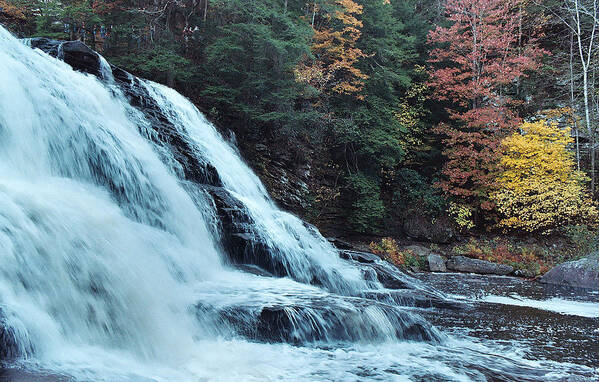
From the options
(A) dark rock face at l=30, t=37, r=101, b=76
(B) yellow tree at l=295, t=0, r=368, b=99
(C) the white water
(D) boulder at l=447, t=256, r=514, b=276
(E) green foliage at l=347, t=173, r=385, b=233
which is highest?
(B) yellow tree at l=295, t=0, r=368, b=99

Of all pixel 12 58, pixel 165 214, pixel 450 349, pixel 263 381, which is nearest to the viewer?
pixel 263 381

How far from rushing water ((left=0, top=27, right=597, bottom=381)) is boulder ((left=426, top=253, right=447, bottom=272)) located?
18.7ft

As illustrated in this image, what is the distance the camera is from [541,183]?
14.6m

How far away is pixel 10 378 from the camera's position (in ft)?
7.62

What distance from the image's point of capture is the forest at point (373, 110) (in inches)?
516

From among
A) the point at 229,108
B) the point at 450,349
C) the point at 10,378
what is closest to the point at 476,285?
the point at 450,349

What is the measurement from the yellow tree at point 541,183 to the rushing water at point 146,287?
31.4 ft

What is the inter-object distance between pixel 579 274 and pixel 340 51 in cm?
1114

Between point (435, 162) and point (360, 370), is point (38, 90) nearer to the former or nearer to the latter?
point (360, 370)

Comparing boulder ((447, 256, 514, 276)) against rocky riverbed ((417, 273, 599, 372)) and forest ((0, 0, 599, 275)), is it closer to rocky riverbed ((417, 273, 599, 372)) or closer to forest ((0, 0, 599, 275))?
forest ((0, 0, 599, 275))

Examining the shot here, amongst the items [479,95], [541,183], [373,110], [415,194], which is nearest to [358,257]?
[415,194]

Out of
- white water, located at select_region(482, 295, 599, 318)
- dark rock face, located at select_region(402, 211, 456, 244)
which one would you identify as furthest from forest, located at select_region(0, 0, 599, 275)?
white water, located at select_region(482, 295, 599, 318)

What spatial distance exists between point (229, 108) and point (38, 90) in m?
7.06

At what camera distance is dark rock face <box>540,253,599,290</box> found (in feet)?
32.2
